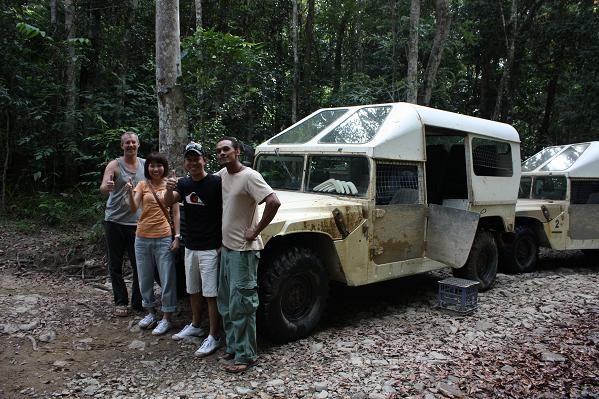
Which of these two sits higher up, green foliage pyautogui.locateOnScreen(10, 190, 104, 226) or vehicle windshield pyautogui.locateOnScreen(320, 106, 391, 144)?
vehicle windshield pyautogui.locateOnScreen(320, 106, 391, 144)

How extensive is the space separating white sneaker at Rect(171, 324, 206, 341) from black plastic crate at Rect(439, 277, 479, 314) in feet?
9.27

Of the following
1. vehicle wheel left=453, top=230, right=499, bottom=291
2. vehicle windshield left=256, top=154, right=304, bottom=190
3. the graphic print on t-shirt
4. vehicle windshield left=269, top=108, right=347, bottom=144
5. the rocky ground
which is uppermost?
vehicle windshield left=269, top=108, right=347, bottom=144

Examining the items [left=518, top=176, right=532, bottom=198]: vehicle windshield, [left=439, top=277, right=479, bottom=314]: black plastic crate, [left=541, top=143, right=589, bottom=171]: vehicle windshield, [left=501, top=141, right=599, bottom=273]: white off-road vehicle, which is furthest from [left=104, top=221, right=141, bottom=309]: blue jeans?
[left=541, top=143, right=589, bottom=171]: vehicle windshield

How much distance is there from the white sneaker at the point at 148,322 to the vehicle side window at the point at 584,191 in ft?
23.3

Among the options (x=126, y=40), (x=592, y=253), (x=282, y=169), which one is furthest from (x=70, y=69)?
(x=592, y=253)

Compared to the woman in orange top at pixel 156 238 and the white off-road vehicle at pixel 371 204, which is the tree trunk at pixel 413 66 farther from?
the woman in orange top at pixel 156 238

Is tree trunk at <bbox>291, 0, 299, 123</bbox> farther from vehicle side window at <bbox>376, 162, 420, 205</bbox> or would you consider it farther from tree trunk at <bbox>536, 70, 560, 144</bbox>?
tree trunk at <bbox>536, 70, 560, 144</bbox>

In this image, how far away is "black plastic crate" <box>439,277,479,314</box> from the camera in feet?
17.2

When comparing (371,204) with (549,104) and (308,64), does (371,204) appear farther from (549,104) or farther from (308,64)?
(549,104)

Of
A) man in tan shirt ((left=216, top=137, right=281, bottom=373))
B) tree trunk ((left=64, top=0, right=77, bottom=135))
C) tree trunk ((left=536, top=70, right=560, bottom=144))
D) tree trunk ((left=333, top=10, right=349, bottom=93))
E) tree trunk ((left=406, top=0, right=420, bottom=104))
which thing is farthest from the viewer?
tree trunk ((left=536, top=70, right=560, bottom=144))

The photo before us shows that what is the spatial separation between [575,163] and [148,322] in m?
7.43

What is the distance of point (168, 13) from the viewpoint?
568 cm

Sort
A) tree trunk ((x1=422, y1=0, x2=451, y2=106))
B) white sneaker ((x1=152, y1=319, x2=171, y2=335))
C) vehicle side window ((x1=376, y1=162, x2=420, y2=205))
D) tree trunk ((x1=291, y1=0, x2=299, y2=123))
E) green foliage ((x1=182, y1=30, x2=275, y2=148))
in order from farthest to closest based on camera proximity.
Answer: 1. tree trunk ((x1=291, y1=0, x2=299, y2=123))
2. tree trunk ((x1=422, y1=0, x2=451, y2=106))
3. green foliage ((x1=182, y1=30, x2=275, y2=148))
4. vehicle side window ((x1=376, y1=162, x2=420, y2=205))
5. white sneaker ((x1=152, y1=319, x2=171, y2=335))

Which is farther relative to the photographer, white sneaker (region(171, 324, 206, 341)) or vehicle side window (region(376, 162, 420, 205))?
vehicle side window (region(376, 162, 420, 205))
